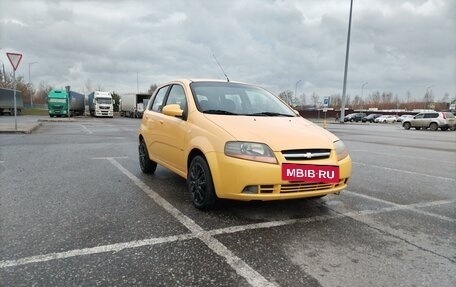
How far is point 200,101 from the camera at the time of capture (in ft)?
16.6

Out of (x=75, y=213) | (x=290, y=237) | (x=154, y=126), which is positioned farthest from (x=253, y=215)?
(x=154, y=126)

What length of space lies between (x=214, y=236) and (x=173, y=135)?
A: 1.99 meters

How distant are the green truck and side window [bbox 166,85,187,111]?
3944 centimetres

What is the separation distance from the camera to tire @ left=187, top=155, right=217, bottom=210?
4.27 metres

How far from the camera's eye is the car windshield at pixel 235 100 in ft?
16.4

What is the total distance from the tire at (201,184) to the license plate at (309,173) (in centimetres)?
87

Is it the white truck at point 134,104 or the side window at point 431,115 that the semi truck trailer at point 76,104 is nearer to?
the white truck at point 134,104

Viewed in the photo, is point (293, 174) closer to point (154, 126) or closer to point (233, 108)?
point (233, 108)

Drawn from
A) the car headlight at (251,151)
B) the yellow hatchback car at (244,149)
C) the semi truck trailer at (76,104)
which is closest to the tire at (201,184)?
the yellow hatchback car at (244,149)

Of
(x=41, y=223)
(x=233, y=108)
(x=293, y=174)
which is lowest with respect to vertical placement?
(x=41, y=223)

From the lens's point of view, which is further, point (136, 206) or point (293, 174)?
point (136, 206)

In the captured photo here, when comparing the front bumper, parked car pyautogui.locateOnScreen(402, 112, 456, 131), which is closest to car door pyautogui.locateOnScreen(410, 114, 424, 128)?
parked car pyautogui.locateOnScreen(402, 112, 456, 131)

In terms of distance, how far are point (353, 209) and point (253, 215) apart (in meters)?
1.34

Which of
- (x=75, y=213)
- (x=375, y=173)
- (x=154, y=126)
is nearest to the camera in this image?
(x=75, y=213)
